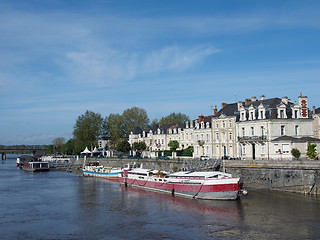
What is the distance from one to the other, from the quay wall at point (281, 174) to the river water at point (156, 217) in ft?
5.37

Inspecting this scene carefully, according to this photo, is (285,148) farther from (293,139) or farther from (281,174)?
(281,174)

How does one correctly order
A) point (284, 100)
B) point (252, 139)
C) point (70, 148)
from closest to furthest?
point (252, 139) → point (284, 100) → point (70, 148)

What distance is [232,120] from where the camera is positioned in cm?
6194

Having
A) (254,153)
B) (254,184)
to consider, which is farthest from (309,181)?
(254,153)

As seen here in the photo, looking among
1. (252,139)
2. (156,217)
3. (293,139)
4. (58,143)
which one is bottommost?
(156,217)

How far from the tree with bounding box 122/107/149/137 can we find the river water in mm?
71817

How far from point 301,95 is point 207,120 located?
2134 centimetres

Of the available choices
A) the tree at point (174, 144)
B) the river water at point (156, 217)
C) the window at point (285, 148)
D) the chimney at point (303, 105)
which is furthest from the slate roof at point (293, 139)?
the tree at point (174, 144)

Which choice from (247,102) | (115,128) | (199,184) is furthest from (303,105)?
(115,128)

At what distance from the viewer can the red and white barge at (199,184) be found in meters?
38.8

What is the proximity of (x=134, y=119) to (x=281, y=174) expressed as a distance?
79.1 metres

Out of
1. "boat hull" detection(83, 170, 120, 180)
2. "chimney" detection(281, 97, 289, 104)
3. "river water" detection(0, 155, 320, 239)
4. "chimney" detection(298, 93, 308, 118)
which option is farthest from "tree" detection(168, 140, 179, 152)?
"river water" detection(0, 155, 320, 239)

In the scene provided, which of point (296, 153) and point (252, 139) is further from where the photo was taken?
point (252, 139)

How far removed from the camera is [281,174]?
1699 inches
